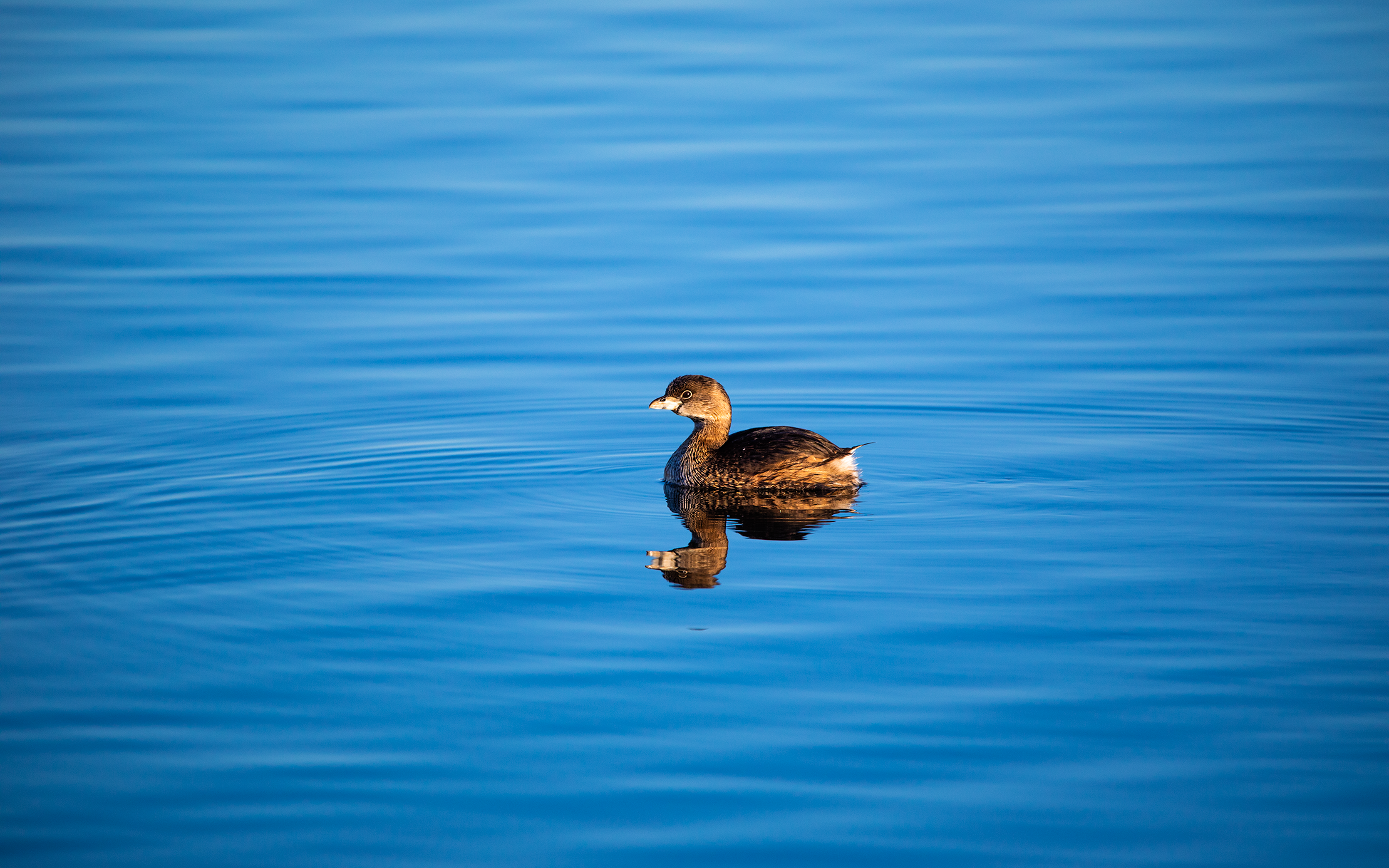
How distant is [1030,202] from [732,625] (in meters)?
13.4

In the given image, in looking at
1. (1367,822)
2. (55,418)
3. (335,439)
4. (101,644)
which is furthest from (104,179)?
(1367,822)

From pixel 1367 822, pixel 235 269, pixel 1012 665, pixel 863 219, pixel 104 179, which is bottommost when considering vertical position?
pixel 1367 822

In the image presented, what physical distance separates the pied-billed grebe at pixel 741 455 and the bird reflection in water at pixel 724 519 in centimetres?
9

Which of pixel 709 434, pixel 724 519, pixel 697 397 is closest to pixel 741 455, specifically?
pixel 709 434

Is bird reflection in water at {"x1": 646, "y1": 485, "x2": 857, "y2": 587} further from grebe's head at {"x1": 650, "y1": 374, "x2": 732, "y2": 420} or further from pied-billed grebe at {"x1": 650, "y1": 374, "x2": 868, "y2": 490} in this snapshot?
grebe's head at {"x1": 650, "y1": 374, "x2": 732, "y2": 420}

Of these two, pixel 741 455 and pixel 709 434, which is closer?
pixel 741 455

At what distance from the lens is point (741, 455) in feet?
37.3

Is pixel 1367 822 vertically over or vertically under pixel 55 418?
under

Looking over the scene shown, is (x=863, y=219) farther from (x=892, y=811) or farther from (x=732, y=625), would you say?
(x=892, y=811)

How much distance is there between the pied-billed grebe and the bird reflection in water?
0.09m

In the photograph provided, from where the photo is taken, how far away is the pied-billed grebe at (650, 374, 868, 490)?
11180mm

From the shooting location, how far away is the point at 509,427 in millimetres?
12797

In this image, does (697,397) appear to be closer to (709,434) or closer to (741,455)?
(709,434)

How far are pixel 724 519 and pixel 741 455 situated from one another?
2.82 ft
